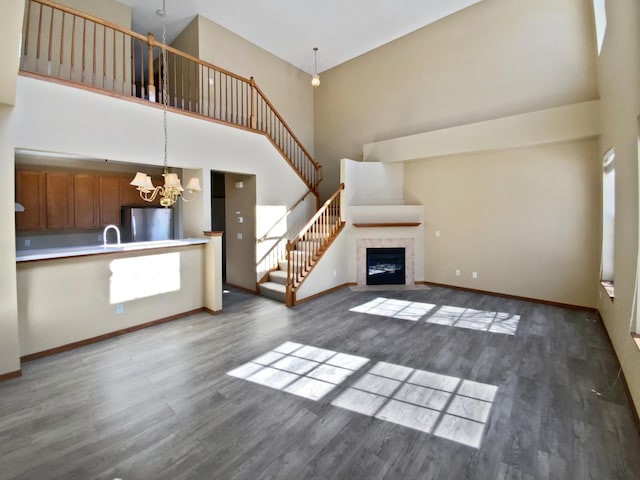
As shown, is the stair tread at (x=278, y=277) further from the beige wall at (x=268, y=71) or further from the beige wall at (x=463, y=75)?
the beige wall at (x=268, y=71)

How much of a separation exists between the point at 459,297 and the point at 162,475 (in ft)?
17.6

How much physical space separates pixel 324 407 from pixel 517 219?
5.00 meters

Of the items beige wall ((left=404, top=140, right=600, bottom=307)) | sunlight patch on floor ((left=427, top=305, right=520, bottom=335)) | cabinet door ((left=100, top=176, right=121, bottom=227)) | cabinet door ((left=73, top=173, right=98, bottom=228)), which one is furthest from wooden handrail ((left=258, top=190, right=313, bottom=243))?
sunlight patch on floor ((left=427, top=305, right=520, bottom=335))

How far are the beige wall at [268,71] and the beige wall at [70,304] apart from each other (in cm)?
485

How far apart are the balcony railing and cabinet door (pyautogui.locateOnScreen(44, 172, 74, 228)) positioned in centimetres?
173

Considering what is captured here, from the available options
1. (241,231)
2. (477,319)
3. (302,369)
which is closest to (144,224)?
(241,231)

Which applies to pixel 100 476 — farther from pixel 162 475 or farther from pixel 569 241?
pixel 569 241

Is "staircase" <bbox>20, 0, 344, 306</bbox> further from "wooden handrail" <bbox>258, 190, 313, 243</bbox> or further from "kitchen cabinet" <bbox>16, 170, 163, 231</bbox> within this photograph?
"kitchen cabinet" <bbox>16, 170, 163, 231</bbox>

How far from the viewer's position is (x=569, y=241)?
4879 millimetres

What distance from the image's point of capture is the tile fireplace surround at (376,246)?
21.4 feet

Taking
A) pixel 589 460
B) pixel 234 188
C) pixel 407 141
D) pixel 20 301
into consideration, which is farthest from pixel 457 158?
pixel 20 301

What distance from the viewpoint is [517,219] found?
5352mm

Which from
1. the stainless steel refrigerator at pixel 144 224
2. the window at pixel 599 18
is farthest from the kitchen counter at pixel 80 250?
the window at pixel 599 18

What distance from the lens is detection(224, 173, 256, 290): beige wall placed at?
5.95 metres
